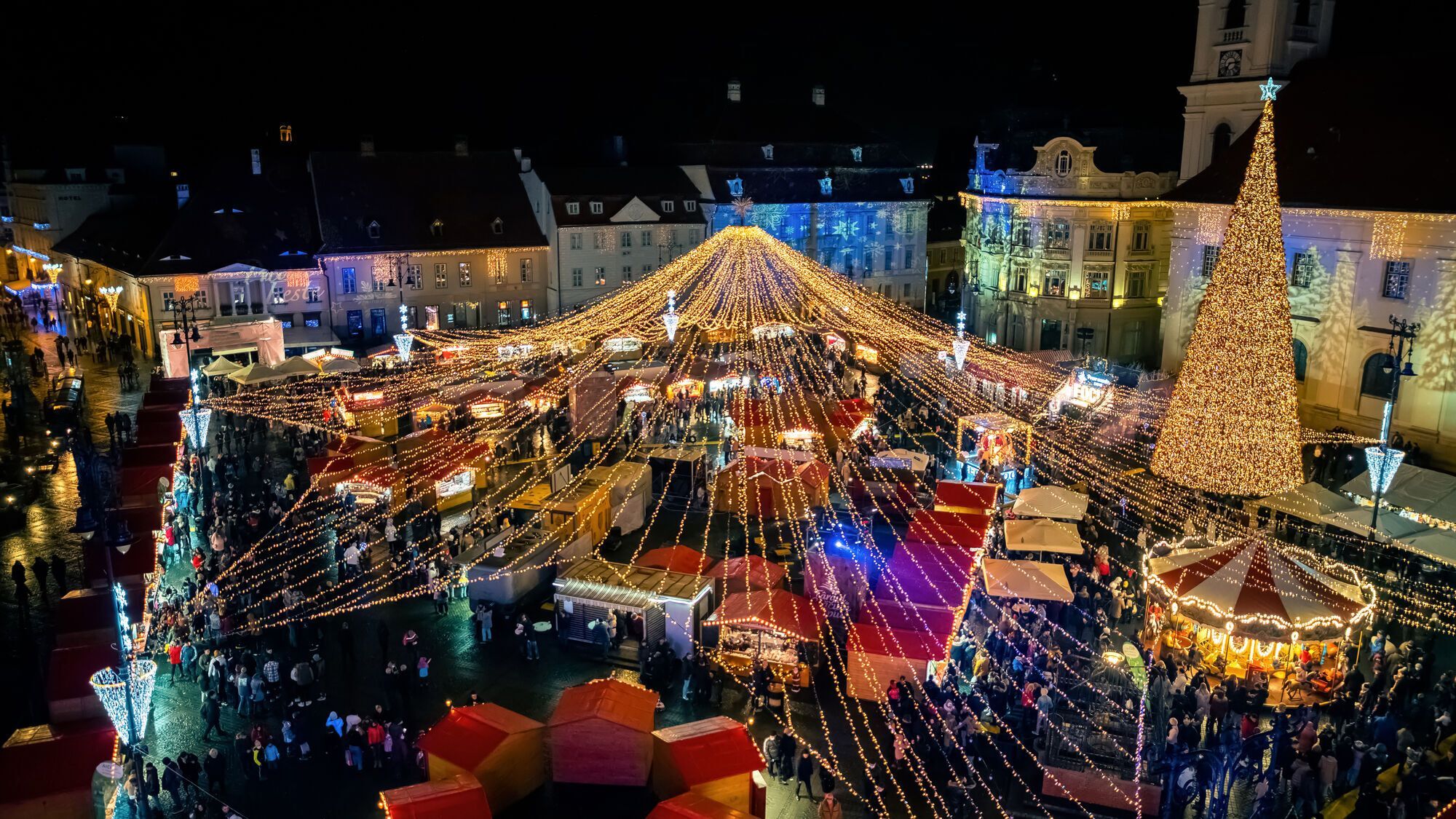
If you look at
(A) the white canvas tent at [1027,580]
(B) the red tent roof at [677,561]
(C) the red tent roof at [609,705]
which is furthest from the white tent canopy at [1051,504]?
(C) the red tent roof at [609,705]

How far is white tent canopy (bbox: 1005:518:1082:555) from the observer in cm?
2097

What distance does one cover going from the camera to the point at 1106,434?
2923 cm

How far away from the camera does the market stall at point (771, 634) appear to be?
56.7ft

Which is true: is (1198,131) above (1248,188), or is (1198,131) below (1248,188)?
above

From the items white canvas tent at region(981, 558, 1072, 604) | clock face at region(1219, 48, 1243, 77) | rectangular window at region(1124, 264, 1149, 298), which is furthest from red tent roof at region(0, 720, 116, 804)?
rectangular window at region(1124, 264, 1149, 298)

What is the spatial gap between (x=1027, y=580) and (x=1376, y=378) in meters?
16.4

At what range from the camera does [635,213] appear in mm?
46625

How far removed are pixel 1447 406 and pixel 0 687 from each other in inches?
1274

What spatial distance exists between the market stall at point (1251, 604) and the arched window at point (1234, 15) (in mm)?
23185

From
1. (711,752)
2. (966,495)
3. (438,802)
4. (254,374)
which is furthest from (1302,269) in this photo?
(254,374)

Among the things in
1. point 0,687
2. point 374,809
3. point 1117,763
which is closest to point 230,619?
point 0,687

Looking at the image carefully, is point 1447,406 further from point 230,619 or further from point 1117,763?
point 230,619

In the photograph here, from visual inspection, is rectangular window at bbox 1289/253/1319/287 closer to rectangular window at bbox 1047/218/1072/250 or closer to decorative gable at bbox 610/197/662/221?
rectangular window at bbox 1047/218/1072/250

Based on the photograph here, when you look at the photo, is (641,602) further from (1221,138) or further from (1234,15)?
(1234,15)
